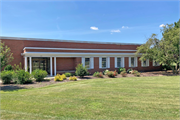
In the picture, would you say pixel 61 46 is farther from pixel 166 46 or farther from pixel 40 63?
pixel 166 46

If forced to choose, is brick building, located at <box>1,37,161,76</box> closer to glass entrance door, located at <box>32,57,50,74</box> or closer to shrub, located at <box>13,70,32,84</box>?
glass entrance door, located at <box>32,57,50,74</box>

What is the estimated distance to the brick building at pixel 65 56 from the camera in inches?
665

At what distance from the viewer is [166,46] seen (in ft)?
58.4

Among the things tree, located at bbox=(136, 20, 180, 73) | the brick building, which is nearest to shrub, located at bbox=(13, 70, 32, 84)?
the brick building

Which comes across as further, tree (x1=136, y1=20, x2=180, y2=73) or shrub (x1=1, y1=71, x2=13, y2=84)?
tree (x1=136, y1=20, x2=180, y2=73)

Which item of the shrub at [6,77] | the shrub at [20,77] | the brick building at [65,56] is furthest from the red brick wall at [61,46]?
the shrub at [20,77]

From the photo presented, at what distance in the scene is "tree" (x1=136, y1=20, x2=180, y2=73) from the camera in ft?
57.2

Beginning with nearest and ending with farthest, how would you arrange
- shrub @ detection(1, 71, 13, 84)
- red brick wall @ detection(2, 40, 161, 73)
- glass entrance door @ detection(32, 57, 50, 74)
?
shrub @ detection(1, 71, 13, 84)
red brick wall @ detection(2, 40, 161, 73)
glass entrance door @ detection(32, 57, 50, 74)

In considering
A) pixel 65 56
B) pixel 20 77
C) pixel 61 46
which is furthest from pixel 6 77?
pixel 61 46

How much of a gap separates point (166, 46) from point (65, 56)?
1454cm

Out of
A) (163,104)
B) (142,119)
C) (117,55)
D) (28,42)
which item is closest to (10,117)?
(142,119)

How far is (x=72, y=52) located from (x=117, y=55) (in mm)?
7638

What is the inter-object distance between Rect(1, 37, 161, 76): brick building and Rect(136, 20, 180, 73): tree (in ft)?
11.1

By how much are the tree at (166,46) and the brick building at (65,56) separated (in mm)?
3386
